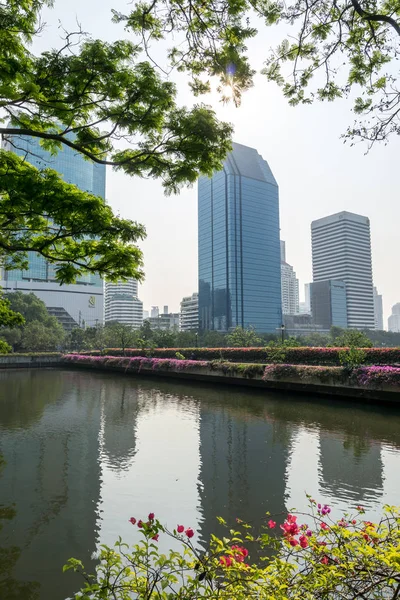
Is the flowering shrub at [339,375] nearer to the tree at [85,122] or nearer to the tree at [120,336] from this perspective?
the tree at [85,122]

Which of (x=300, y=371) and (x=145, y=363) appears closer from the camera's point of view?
(x=300, y=371)

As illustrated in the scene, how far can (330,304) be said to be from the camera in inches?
4343

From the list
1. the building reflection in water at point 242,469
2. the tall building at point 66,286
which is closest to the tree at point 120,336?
the building reflection in water at point 242,469

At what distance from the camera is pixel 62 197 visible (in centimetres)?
493

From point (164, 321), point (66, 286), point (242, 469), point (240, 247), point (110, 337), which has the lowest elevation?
point (242, 469)

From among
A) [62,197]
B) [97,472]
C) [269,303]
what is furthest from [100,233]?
[269,303]

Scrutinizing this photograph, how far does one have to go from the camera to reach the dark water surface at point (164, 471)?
4.11 meters

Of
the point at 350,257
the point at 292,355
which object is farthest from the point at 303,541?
the point at 350,257

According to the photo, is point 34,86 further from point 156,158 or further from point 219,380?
point 219,380

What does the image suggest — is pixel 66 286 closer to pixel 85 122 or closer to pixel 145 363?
pixel 145 363

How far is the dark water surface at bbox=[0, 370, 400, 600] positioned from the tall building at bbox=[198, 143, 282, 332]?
3051 inches

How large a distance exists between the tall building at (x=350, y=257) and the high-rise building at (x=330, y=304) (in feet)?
7.37

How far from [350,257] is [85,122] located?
11745cm

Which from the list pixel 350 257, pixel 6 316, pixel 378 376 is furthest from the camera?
pixel 350 257
